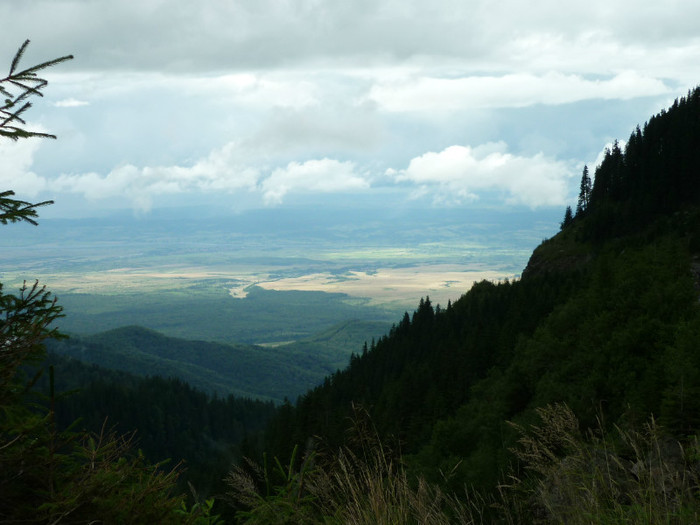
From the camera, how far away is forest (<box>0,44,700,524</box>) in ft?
19.0

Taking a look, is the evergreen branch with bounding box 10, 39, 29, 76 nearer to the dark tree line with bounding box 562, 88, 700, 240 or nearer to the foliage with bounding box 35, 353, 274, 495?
the dark tree line with bounding box 562, 88, 700, 240

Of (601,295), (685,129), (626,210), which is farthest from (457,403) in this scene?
(685,129)

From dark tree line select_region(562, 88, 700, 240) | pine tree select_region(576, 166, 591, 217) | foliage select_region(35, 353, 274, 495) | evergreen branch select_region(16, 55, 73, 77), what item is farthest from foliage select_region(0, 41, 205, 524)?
foliage select_region(35, 353, 274, 495)

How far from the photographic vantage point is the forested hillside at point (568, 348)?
1953 centimetres

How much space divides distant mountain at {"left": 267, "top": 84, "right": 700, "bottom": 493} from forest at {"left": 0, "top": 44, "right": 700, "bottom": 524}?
20 centimetres

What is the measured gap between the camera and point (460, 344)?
84.8 m

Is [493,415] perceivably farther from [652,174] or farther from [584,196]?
[584,196]

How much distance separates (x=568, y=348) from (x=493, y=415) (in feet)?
22.2

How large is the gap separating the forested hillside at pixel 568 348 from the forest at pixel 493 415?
19cm

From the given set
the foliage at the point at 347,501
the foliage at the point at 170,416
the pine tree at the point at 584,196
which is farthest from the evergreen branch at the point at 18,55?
the foliage at the point at 170,416

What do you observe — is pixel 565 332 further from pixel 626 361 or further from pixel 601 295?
pixel 626 361

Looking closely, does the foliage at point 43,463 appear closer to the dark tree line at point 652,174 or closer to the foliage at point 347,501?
the foliage at point 347,501

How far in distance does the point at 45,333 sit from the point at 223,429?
183 m

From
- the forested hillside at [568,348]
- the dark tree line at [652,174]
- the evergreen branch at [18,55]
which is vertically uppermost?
the dark tree line at [652,174]
